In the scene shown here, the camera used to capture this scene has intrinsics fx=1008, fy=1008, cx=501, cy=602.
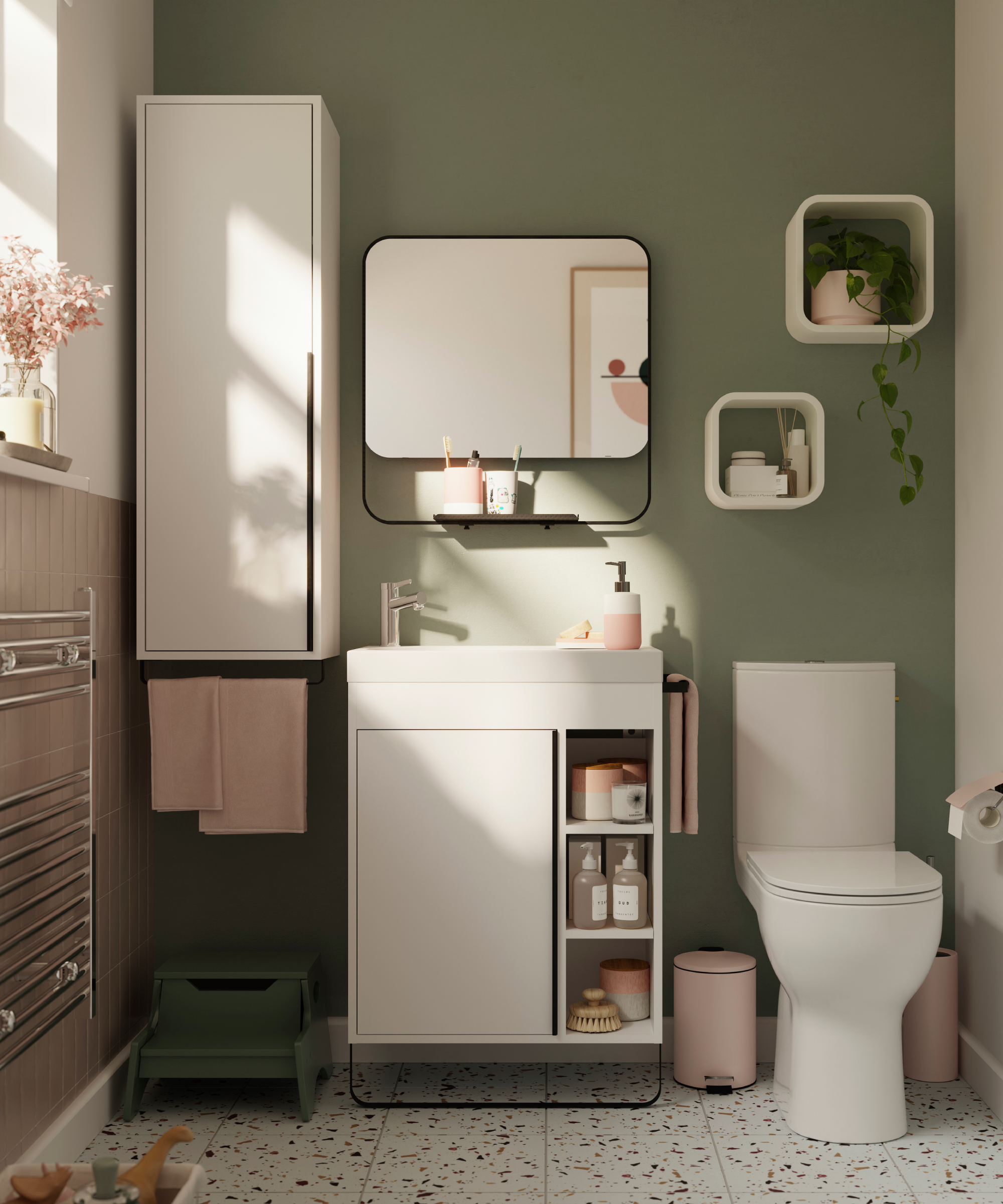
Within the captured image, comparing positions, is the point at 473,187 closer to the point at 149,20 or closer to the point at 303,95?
the point at 303,95

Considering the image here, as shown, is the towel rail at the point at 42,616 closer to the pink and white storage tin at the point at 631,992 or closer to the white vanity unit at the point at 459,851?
the white vanity unit at the point at 459,851

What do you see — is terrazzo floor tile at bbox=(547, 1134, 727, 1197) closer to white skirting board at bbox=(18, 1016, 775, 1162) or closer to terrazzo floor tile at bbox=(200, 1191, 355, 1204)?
white skirting board at bbox=(18, 1016, 775, 1162)

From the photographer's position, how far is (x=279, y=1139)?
2068 mm

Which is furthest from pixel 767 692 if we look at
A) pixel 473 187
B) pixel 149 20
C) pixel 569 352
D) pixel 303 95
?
pixel 149 20

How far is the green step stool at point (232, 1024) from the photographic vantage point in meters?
2.17

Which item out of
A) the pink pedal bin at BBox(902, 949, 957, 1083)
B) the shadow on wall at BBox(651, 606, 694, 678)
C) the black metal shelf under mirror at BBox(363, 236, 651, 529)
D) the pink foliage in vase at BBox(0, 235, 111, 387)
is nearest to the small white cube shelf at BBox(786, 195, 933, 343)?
the black metal shelf under mirror at BBox(363, 236, 651, 529)

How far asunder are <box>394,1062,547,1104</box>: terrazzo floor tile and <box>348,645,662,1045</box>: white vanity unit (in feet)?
0.58

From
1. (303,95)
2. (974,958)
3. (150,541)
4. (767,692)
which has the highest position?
(303,95)

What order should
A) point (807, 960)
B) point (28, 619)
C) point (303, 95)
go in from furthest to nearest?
1. point (303, 95)
2. point (807, 960)
3. point (28, 619)

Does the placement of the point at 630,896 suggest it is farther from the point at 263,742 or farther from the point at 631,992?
the point at 263,742

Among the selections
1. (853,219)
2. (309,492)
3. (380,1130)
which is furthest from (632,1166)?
(853,219)

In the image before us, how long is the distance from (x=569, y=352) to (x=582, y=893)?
1.27 metres

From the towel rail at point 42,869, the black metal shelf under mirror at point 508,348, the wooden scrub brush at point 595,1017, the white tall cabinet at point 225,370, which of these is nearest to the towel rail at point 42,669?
the towel rail at point 42,869

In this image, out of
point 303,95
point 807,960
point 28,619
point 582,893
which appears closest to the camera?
point 28,619
